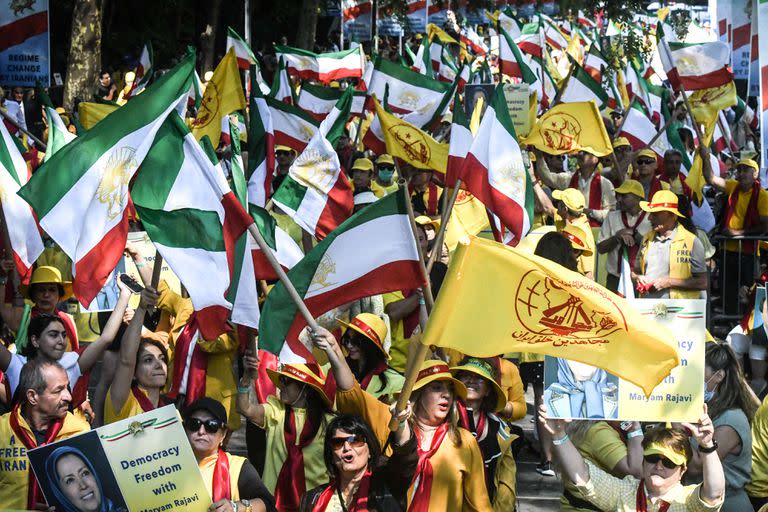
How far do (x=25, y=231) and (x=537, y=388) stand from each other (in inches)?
146

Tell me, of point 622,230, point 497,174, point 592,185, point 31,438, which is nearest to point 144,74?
point 592,185

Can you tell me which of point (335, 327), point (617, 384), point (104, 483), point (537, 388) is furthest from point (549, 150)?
point (104, 483)

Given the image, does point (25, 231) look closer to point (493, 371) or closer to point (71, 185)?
point (71, 185)

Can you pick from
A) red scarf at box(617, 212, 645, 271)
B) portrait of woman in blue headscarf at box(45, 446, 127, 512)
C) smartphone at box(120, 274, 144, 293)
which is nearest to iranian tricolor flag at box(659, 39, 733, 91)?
red scarf at box(617, 212, 645, 271)

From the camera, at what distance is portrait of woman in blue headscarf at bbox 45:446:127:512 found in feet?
18.4

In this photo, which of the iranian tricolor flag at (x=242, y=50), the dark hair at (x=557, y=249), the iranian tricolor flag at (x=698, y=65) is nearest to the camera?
the dark hair at (x=557, y=249)

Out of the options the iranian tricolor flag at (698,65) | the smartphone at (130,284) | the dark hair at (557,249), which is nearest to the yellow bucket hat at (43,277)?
the smartphone at (130,284)

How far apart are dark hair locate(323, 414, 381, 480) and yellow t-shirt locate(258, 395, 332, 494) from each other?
0.78m

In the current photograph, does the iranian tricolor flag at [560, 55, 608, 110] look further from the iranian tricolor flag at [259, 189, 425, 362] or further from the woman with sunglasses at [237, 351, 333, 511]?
the iranian tricolor flag at [259, 189, 425, 362]

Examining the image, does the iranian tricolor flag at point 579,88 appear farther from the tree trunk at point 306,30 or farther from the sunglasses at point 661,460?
the tree trunk at point 306,30

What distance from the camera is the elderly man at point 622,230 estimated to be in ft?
35.6

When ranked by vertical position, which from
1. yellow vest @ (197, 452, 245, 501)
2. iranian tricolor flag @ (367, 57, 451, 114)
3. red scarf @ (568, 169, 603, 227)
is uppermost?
iranian tricolor flag @ (367, 57, 451, 114)

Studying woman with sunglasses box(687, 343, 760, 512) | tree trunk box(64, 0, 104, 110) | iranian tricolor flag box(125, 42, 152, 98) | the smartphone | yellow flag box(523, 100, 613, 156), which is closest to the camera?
woman with sunglasses box(687, 343, 760, 512)

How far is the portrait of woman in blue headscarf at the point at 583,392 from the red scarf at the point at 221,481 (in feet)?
4.60
